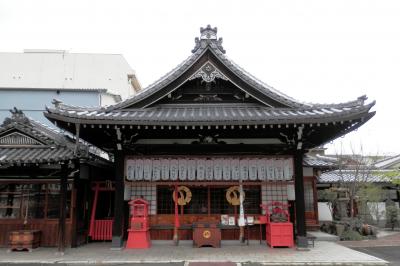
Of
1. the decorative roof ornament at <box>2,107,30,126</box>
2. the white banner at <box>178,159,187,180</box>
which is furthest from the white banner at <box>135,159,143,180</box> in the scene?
the decorative roof ornament at <box>2,107,30,126</box>

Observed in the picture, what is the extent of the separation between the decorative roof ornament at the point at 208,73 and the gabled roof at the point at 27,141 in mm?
6154

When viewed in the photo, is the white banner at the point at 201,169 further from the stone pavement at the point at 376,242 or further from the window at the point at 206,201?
the stone pavement at the point at 376,242

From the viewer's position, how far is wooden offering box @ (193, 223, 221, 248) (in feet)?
46.0

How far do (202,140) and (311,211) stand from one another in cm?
912

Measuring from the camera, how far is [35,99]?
33625 mm

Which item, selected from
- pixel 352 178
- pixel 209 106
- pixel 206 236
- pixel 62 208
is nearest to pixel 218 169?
pixel 206 236

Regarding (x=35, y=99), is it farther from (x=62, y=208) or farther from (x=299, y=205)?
(x=299, y=205)

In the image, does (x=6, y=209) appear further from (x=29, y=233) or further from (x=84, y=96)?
(x=84, y=96)

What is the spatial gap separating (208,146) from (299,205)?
446 cm

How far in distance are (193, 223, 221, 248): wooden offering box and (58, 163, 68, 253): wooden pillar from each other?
17.0ft

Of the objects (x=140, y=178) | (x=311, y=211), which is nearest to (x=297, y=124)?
(x=140, y=178)

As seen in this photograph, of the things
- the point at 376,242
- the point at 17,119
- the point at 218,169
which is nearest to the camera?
the point at 218,169

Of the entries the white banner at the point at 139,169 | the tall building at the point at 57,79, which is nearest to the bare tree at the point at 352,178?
the white banner at the point at 139,169

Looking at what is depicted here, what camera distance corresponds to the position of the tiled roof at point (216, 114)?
495 inches
